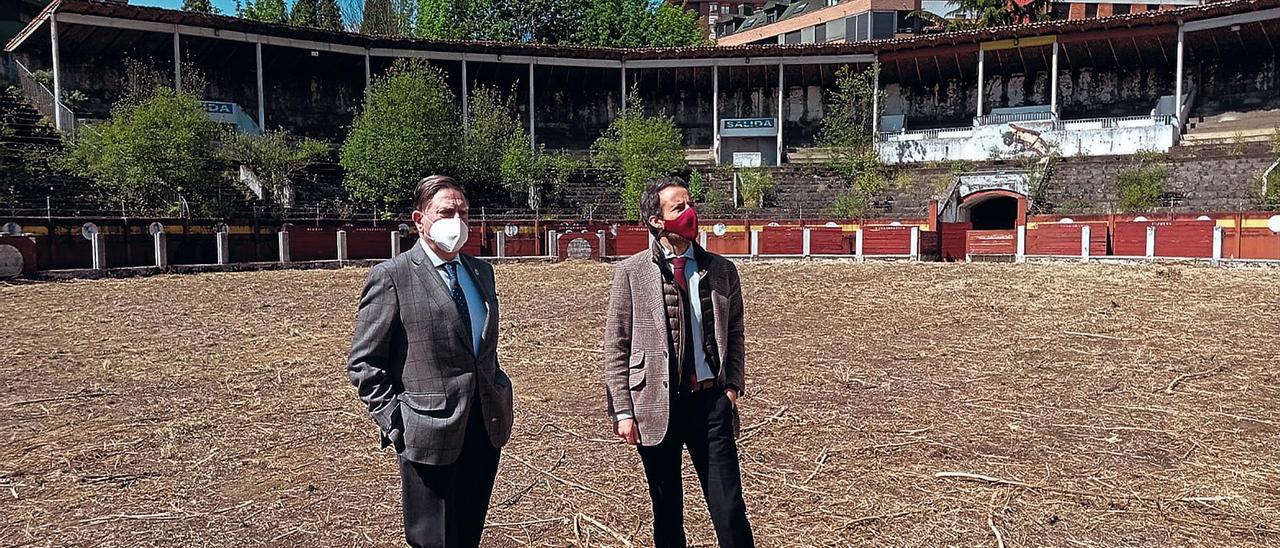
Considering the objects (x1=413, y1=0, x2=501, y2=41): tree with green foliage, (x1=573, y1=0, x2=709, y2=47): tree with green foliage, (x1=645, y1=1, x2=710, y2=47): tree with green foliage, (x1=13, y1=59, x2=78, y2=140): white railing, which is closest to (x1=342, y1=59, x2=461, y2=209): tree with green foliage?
(x1=13, y1=59, x2=78, y2=140): white railing

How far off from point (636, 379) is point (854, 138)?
36403mm

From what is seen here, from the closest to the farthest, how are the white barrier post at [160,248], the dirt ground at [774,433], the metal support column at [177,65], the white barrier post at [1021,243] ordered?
the dirt ground at [774,433], the white barrier post at [160,248], the white barrier post at [1021,243], the metal support column at [177,65]

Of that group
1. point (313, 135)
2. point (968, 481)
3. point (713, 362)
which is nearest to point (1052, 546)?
point (968, 481)

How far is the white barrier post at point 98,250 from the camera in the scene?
1981 centimetres

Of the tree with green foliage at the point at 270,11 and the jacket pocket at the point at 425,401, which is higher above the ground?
the tree with green foliage at the point at 270,11

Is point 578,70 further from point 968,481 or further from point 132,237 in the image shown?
point 968,481

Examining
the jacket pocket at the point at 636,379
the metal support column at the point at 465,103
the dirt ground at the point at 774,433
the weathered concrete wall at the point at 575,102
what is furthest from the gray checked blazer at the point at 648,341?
the weathered concrete wall at the point at 575,102

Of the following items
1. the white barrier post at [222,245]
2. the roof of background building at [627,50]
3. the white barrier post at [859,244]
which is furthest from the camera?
the roof of background building at [627,50]

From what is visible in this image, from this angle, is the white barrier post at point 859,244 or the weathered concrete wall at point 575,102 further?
the weathered concrete wall at point 575,102

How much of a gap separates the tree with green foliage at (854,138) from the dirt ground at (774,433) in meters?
21.6

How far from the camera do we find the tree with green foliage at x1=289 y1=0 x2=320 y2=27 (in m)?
56.6

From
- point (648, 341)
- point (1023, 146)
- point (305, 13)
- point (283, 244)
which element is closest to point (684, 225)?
point (648, 341)

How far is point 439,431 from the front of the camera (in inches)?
117

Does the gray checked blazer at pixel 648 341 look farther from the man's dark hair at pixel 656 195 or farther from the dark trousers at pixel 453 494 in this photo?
the dark trousers at pixel 453 494
